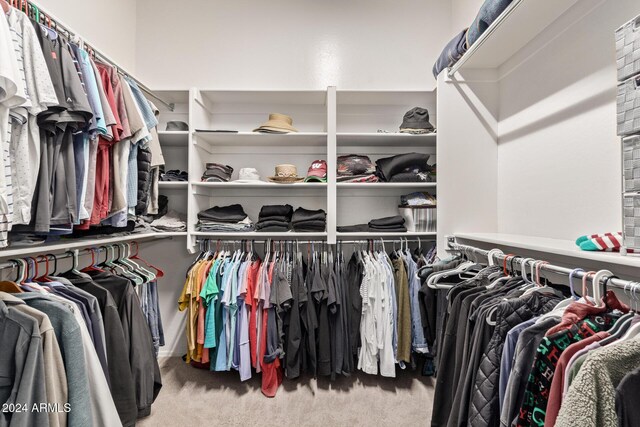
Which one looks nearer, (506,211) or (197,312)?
(506,211)

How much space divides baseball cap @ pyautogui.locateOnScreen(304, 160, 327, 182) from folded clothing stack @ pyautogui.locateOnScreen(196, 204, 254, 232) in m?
0.55

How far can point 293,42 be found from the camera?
2.48 meters

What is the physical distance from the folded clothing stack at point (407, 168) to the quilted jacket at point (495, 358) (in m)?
1.27

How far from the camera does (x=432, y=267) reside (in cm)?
159

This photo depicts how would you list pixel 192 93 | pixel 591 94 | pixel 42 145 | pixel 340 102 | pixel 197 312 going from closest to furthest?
1. pixel 42 145
2. pixel 591 94
3. pixel 197 312
4. pixel 192 93
5. pixel 340 102

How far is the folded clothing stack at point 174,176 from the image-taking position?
7.26 feet

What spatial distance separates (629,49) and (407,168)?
139cm

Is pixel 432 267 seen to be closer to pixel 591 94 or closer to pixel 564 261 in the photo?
pixel 564 261

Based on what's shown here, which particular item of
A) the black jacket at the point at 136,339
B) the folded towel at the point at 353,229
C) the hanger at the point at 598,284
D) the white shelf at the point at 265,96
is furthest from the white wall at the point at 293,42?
the hanger at the point at 598,284

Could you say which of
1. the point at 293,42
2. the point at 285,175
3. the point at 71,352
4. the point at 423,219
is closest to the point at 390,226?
the point at 423,219

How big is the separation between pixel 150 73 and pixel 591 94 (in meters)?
2.89

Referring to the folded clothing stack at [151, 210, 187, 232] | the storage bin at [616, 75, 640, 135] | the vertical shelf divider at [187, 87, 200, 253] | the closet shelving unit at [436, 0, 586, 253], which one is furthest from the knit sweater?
the folded clothing stack at [151, 210, 187, 232]

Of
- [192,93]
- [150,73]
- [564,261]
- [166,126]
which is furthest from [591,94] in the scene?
[150,73]

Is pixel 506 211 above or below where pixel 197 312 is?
above
